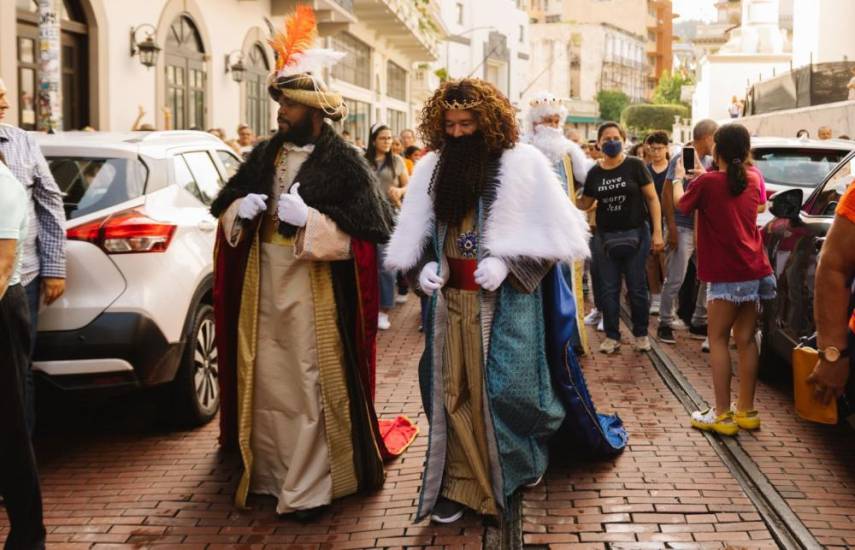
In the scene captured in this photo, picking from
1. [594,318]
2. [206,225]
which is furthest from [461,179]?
[594,318]

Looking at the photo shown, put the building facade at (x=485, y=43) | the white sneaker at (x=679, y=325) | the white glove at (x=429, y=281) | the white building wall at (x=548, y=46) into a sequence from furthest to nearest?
the white building wall at (x=548, y=46) < the building facade at (x=485, y=43) < the white sneaker at (x=679, y=325) < the white glove at (x=429, y=281)

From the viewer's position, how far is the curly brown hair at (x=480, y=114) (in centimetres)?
443

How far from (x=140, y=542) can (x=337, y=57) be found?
2320mm

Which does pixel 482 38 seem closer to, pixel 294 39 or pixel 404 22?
pixel 404 22

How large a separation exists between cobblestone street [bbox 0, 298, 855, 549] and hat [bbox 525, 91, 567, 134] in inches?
99.5

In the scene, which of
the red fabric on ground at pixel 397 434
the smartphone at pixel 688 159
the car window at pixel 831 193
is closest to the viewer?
the red fabric on ground at pixel 397 434

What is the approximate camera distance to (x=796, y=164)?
33.5 ft

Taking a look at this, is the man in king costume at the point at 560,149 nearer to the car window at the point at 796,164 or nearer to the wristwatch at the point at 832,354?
the car window at the point at 796,164

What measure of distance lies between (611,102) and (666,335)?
95720 mm

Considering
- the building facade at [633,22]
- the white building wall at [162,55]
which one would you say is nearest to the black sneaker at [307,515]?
the white building wall at [162,55]

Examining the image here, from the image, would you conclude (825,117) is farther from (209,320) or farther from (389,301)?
(209,320)

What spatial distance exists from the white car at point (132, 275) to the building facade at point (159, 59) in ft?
13.4

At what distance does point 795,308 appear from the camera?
6.13m

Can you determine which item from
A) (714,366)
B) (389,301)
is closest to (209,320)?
(714,366)
